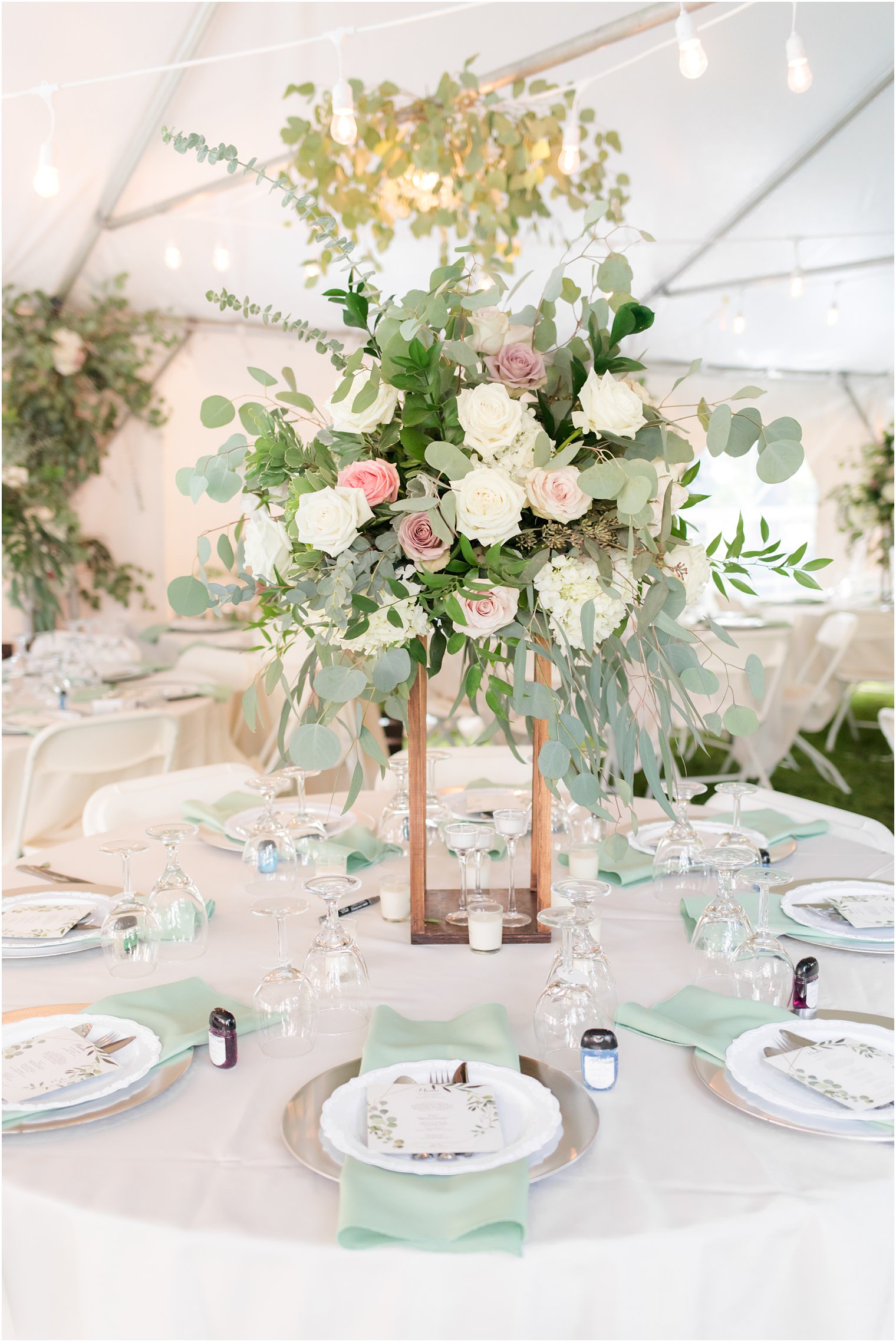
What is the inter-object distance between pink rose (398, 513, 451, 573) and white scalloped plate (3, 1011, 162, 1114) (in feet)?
2.30

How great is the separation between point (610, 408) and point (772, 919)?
894 mm

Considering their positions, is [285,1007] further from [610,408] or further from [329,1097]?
[610,408]

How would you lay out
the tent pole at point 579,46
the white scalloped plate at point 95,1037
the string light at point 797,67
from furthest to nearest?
the tent pole at point 579,46
the string light at point 797,67
the white scalloped plate at point 95,1037

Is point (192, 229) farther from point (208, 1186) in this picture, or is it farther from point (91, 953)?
point (208, 1186)

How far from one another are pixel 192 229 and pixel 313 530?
6042mm

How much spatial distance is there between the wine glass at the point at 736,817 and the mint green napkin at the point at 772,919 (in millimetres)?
75

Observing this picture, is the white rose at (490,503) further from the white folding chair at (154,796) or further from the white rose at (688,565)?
the white folding chair at (154,796)

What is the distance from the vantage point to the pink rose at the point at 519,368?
139cm

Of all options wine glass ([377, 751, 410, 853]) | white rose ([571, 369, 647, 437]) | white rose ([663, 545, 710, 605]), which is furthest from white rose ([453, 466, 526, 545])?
wine glass ([377, 751, 410, 853])

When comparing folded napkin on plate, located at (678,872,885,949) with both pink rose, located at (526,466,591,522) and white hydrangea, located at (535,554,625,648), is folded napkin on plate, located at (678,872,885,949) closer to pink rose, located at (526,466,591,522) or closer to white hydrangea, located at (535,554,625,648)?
white hydrangea, located at (535,554,625,648)

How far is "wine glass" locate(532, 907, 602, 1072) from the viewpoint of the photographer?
4.10 feet

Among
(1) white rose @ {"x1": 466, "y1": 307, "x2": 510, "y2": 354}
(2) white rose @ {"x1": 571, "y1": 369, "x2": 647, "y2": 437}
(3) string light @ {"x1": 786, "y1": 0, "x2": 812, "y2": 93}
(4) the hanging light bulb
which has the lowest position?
(2) white rose @ {"x1": 571, "y1": 369, "x2": 647, "y2": 437}

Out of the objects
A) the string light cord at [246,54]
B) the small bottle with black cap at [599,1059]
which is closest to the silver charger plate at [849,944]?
the small bottle with black cap at [599,1059]

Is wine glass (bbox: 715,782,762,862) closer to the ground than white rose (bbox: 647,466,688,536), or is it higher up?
closer to the ground
